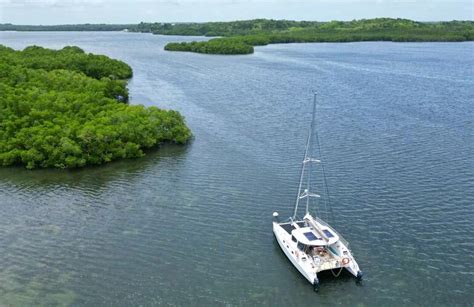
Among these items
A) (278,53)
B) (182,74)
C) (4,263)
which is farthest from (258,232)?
(278,53)

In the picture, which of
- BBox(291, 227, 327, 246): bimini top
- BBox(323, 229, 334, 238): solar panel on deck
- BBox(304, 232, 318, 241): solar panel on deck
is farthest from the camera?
BBox(323, 229, 334, 238): solar panel on deck

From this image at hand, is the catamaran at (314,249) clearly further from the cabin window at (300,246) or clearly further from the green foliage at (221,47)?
the green foliage at (221,47)

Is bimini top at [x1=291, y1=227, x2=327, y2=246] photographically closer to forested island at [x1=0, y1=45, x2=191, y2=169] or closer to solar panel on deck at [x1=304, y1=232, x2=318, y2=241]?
solar panel on deck at [x1=304, y1=232, x2=318, y2=241]

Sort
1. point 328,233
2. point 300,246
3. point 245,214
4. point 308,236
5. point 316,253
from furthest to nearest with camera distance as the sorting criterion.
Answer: point 245,214
point 328,233
point 308,236
point 300,246
point 316,253

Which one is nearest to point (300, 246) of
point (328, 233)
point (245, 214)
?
point (328, 233)

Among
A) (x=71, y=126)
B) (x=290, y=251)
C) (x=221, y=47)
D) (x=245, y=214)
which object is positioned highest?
(x=221, y=47)

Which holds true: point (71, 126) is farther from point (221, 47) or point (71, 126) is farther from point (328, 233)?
point (221, 47)

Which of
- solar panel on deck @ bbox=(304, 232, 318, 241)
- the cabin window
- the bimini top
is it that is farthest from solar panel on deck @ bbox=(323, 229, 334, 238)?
the cabin window
